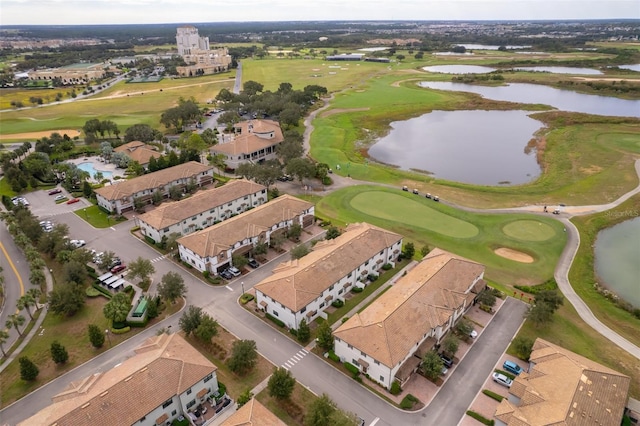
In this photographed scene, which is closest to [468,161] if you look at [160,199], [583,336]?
[583,336]

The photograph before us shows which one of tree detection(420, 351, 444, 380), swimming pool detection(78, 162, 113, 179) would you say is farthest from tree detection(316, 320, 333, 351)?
swimming pool detection(78, 162, 113, 179)

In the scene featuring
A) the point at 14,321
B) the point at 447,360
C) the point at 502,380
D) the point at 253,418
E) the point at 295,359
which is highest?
the point at 253,418

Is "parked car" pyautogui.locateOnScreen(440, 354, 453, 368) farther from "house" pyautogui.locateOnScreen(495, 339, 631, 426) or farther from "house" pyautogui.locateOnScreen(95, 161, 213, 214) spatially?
"house" pyautogui.locateOnScreen(95, 161, 213, 214)

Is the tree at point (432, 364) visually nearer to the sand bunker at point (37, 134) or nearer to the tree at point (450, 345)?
the tree at point (450, 345)

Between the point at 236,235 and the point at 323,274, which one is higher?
the point at 236,235

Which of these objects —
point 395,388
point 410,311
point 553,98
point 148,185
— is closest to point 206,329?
point 395,388

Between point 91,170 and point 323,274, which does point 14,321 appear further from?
point 91,170

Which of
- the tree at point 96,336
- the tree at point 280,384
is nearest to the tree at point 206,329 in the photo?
the tree at point 280,384
